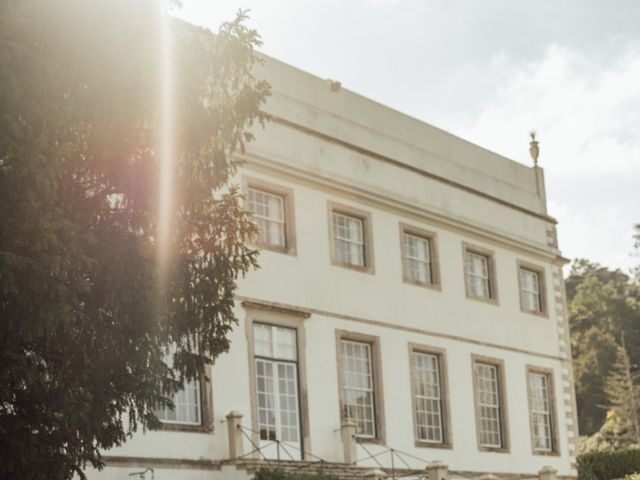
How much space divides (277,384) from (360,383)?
235cm

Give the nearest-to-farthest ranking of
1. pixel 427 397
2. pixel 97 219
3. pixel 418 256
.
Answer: pixel 97 219, pixel 427 397, pixel 418 256

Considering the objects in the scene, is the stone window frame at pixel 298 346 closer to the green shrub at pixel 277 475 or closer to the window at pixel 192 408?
the window at pixel 192 408

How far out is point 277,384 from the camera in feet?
71.9

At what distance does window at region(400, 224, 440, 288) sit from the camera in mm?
25500

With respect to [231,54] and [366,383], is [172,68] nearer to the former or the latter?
[231,54]

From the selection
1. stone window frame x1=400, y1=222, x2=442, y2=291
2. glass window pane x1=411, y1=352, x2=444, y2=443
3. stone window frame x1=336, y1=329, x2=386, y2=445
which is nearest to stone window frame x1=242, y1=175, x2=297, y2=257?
stone window frame x1=336, y1=329, x2=386, y2=445

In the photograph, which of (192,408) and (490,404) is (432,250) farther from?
(192,408)

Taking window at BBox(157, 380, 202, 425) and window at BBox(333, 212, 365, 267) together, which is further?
window at BBox(333, 212, 365, 267)

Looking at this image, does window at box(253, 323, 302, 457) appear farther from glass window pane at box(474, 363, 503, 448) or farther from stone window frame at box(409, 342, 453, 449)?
glass window pane at box(474, 363, 503, 448)

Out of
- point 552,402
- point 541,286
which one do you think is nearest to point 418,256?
point 541,286

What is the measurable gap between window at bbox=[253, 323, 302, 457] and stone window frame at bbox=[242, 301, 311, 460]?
8cm

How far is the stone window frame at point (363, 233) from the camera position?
23641 mm

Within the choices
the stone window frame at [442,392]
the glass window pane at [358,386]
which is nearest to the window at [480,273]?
the stone window frame at [442,392]

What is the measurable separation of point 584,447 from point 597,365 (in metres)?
6.21
